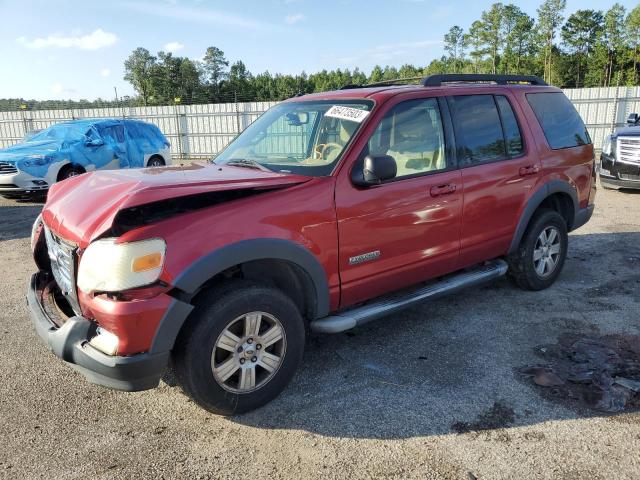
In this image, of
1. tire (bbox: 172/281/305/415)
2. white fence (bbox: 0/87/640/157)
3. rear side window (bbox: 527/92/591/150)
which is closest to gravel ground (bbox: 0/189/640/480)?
tire (bbox: 172/281/305/415)

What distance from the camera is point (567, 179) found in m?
4.90

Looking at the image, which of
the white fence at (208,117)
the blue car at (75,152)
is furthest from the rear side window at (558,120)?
the white fence at (208,117)

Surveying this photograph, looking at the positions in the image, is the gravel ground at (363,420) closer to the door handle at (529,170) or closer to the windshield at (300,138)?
the door handle at (529,170)

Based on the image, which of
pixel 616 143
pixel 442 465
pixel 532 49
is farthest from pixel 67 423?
pixel 532 49

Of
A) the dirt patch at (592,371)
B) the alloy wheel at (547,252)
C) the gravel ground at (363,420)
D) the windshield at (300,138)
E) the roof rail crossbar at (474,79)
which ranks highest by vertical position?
the roof rail crossbar at (474,79)

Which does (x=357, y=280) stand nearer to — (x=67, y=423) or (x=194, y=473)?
(x=194, y=473)

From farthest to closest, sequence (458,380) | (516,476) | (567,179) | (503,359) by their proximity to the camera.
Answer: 1. (567,179)
2. (503,359)
3. (458,380)
4. (516,476)

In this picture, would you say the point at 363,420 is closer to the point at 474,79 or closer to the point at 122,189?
the point at 122,189

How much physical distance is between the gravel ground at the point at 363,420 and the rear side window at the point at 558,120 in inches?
67.9

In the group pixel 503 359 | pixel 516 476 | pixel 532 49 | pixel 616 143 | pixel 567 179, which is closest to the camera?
pixel 516 476

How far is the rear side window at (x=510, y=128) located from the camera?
441cm

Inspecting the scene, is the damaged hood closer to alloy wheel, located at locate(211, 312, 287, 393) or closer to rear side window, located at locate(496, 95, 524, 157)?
alloy wheel, located at locate(211, 312, 287, 393)

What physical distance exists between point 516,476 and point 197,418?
181 cm

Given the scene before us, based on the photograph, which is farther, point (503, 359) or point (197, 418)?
point (503, 359)
